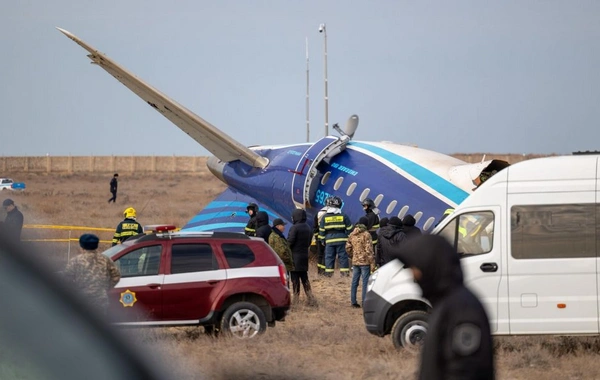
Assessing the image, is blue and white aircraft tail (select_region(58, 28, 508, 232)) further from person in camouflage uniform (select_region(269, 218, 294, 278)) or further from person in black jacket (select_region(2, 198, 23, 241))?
person in black jacket (select_region(2, 198, 23, 241))

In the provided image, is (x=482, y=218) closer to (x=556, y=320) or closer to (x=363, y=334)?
(x=556, y=320)

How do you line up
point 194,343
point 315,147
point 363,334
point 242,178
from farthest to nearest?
point 242,178
point 315,147
point 363,334
point 194,343

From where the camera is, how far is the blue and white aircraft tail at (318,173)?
66.7 feet

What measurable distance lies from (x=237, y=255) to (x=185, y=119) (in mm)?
12898

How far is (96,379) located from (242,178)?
80.6ft

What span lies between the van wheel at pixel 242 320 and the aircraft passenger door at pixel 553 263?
3.66 meters

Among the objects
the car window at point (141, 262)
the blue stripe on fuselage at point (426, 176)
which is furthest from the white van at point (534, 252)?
the blue stripe on fuselage at point (426, 176)

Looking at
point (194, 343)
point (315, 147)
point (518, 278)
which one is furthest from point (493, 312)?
point (315, 147)

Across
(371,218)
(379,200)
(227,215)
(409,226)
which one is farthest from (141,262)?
(227,215)

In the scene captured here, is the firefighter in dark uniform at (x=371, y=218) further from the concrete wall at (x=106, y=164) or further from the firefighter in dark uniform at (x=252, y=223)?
the concrete wall at (x=106, y=164)

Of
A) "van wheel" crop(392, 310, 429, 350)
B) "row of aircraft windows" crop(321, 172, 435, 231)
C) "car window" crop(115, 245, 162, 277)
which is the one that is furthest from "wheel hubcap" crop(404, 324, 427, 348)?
"row of aircraft windows" crop(321, 172, 435, 231)

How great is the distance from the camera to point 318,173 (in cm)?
2348

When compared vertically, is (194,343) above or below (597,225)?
below

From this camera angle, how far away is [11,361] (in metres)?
2.04
